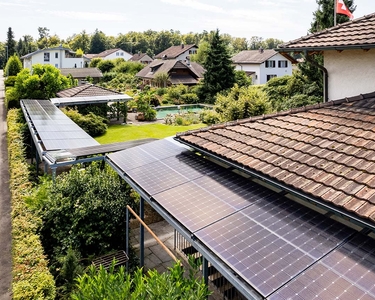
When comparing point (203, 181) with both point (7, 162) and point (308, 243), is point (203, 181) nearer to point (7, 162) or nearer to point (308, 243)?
point (308, 243)

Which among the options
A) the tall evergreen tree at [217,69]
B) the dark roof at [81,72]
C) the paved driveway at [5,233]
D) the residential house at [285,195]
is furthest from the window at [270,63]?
the residential house at [285,195]

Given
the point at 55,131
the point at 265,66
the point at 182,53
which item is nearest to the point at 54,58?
the point at 182,53

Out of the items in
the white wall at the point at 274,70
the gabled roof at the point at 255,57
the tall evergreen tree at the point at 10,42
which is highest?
the tall evergreen tree at the point at 10,42

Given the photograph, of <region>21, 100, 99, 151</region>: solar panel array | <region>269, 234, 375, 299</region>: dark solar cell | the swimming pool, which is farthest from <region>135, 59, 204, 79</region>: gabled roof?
<region>269, 234, 375, 299</region>: dark solar cell

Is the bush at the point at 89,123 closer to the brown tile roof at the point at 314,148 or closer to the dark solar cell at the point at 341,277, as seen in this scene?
the brown tile roof at the point at 314,148

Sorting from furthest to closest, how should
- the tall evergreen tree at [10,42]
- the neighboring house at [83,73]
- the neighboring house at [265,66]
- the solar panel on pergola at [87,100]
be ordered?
the tall evergreen tree at [10,42]
the neighboring house at [83,73]
the neighboring house at [265,66]
the solar panel on pergola at [87,100]

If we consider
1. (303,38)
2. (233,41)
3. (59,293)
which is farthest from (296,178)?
(233,41)

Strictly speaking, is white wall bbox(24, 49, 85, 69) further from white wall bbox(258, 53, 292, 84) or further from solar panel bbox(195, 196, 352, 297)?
solar panel bbox(195, 196, 352, 297)
